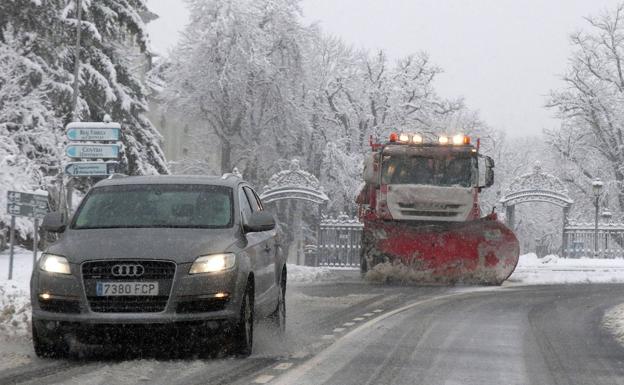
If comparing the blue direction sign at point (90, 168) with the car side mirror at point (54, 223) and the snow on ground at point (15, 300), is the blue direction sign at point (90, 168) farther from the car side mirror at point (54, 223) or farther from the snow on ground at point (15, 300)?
the car side mirror at point (54, 223)

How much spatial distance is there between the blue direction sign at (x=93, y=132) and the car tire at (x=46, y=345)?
427 inches

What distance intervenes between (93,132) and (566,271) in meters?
15.5

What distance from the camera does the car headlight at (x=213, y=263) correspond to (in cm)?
850

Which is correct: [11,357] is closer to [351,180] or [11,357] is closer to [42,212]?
[42,212]

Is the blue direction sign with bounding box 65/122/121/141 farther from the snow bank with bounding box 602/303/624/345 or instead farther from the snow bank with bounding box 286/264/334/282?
the snow bank with bounding box 602/303/624/345

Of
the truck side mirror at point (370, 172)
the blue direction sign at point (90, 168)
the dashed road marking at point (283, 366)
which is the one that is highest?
the truck side mirror at point (370, 172)

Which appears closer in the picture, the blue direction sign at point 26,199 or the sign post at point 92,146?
the blue direction sign at point 26,199

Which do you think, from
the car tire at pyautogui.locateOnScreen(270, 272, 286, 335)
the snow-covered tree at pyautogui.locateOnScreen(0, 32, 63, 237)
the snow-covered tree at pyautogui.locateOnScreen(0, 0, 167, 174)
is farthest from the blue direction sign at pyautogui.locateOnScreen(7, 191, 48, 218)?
the snow-covered tree at pyautogui.locateOnScreen(0, 0, 167, 174)

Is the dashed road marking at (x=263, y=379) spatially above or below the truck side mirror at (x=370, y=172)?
below

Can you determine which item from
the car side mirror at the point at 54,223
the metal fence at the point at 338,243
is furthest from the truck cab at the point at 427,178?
the car side mirror at the point at 54,223

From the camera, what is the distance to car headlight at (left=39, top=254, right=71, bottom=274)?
8484mm

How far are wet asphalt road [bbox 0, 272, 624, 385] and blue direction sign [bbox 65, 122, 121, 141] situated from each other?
516 centimetres

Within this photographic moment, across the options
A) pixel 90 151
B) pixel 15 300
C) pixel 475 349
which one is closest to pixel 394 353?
pixel 475 349

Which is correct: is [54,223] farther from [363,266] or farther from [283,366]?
[363,266]
